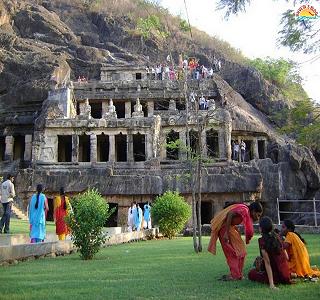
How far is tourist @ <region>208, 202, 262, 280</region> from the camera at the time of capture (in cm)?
682

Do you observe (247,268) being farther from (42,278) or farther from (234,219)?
(42,278)

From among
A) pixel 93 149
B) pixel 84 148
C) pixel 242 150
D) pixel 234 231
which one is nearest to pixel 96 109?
pixel 84 148

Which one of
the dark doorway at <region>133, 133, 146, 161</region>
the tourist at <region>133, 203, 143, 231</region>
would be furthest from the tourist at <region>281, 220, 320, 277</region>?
the dark doorway at <region>133, 133, 146, 161</region>

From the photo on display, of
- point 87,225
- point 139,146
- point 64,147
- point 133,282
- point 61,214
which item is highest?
point 139,146

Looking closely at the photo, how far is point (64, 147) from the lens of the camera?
3269 cm

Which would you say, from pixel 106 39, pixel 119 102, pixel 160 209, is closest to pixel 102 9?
pixel 106 39

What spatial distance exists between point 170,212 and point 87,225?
7.88m

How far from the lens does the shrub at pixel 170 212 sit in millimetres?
18016

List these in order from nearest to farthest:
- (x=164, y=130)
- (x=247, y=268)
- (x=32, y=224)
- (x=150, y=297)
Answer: (x=150, y=297) < (x=247, y=268) < (x=32, y=224) < (x=164, y=130)

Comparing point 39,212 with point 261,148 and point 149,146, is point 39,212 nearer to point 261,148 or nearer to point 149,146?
point 149,146

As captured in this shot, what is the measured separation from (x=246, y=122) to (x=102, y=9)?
30269 millimetres

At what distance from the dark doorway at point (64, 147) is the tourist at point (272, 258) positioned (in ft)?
80.6

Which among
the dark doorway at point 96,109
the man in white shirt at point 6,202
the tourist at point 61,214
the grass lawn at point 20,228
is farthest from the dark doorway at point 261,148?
the man in white shirt at point 6,202

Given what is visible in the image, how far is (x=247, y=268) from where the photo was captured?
8.20 meters
